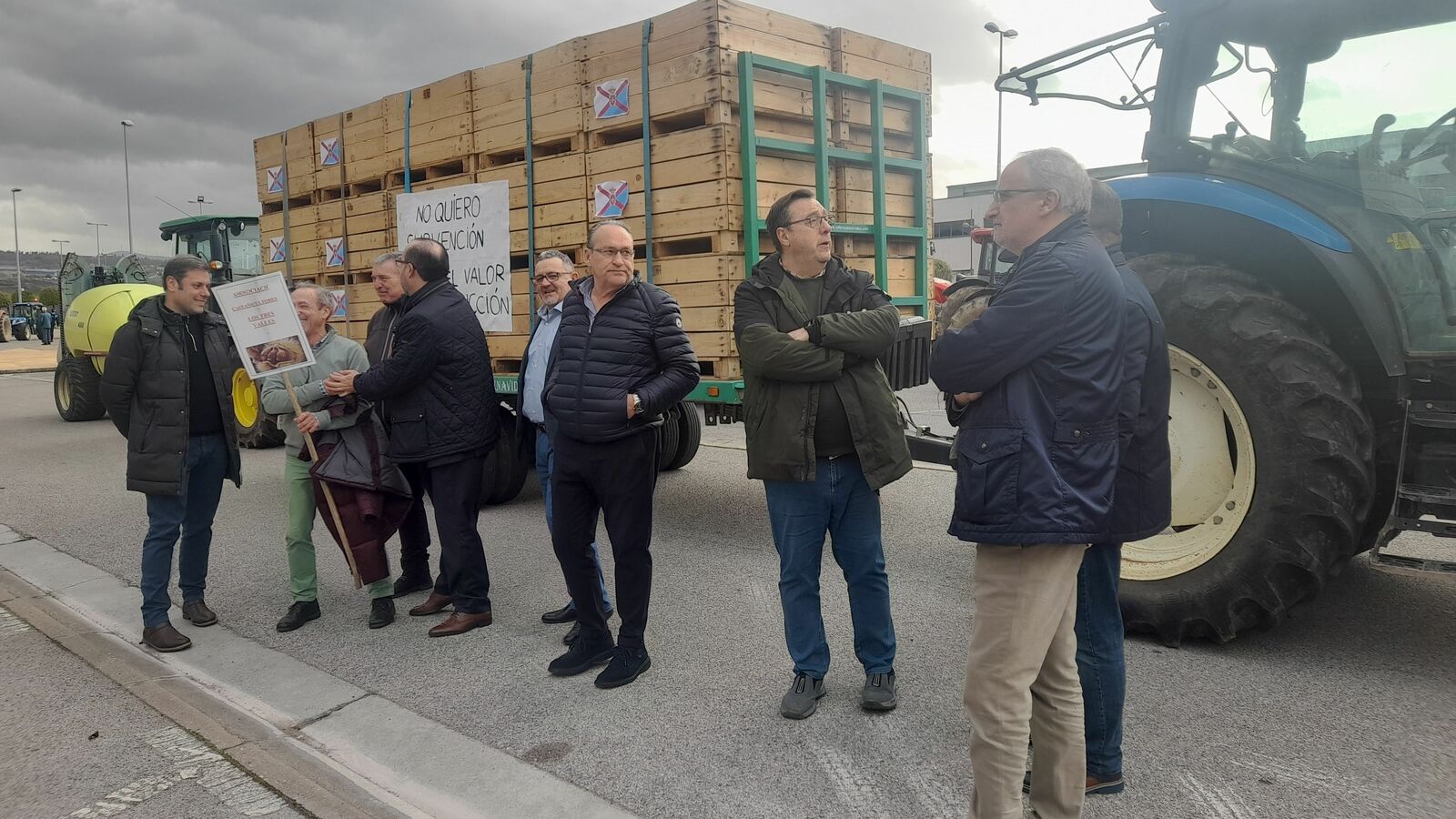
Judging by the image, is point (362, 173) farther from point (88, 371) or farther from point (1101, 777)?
point (88, 371)

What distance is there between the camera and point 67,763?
10.5ft

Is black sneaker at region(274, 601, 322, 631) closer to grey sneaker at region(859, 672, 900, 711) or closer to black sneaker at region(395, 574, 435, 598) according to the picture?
black sneaker at region(395, 574, 435, 598)

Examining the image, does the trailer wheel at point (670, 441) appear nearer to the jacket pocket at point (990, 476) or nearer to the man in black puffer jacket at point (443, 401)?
the man in black puffer jacket at point (443, 401)

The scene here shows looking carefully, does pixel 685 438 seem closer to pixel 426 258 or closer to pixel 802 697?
pixel 426 258

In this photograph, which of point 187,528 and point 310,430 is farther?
point 187,528

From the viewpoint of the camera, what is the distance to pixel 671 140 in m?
5.49

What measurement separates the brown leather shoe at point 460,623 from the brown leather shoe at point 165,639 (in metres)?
1.14

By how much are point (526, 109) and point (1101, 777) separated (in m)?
5.33

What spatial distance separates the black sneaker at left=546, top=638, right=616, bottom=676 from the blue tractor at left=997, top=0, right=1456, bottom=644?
2183 mm

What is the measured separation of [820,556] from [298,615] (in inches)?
109

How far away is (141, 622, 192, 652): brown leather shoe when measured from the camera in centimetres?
430

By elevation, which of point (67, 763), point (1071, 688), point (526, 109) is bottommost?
point (67, 763)

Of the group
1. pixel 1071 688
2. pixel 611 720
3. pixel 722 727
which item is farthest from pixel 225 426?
pixel 1071 688

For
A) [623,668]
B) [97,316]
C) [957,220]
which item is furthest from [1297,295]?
[957,220]
